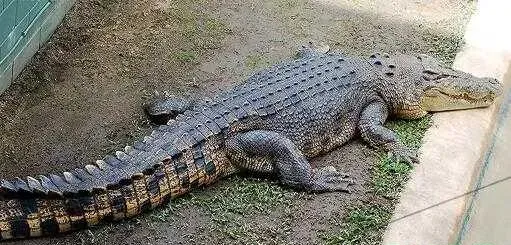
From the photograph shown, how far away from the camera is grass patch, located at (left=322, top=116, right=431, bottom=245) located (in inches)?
187

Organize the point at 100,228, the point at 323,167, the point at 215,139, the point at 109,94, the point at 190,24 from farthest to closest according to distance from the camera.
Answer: the point at 190,24 < the point at 109,94 < the point at 323,167 < the point at 215,139 < the point at 100,228

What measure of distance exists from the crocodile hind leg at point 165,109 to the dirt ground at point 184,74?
9cm

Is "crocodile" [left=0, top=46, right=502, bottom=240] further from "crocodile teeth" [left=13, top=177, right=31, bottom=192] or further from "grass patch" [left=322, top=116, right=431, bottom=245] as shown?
"grass patch" [left=322, top=116, right=431, bottom=245]

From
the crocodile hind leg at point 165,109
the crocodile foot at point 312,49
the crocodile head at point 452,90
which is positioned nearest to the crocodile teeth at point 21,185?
the crocodile hind leg at point 165,109

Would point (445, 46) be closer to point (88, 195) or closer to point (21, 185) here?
point (88, 195)

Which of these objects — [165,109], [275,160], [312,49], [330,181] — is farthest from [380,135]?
[165,109]

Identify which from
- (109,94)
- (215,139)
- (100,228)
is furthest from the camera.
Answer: (109,94)

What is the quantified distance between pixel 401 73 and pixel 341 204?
4.70ft

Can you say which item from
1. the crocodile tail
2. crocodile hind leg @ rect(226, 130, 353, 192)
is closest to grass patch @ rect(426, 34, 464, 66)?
crocodile hind leg @ rect(226, 130, 353, 192)

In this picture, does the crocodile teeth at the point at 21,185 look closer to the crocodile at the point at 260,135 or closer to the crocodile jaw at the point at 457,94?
the crocodile at the point at 260,135

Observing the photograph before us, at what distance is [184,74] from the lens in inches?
246

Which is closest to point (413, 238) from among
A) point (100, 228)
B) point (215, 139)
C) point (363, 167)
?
point (363, 167)

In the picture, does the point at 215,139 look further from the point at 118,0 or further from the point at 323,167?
the point at 118,0

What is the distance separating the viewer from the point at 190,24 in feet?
22.7
